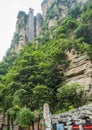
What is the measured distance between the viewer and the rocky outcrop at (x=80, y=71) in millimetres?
24259

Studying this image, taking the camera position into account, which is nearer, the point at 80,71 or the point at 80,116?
the point at 80,116

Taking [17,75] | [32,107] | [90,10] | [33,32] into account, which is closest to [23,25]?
[33,32]

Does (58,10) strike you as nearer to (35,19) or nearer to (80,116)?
(35,19)

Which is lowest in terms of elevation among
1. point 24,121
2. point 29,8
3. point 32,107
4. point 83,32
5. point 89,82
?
point 24,121

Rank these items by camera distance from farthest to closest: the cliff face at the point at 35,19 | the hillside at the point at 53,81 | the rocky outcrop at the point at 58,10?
the cliff face at the point at 35,19 → the rocky outcrop at the point at 58,10 → the hillside at the point at 53,81

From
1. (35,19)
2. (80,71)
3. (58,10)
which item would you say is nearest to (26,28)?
(35,19)

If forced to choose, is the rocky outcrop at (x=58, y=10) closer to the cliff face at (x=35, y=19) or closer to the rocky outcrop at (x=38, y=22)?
the cliff face at (x=35, y=19)

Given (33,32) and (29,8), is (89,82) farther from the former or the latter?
(29,8)

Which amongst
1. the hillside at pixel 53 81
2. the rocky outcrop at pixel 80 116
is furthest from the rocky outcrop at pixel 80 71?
the rocky outcrop at pixel 80 116

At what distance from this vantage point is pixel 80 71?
2577 cm

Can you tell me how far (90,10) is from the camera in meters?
36.3

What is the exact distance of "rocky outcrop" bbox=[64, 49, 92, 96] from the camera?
79.6 feet

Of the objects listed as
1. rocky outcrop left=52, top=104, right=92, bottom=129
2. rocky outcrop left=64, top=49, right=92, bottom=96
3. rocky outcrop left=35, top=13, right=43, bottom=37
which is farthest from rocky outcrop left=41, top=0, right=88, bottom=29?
rocky outcrop left=52, top=104, right=92, bottom=129

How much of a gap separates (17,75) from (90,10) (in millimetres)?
16307
